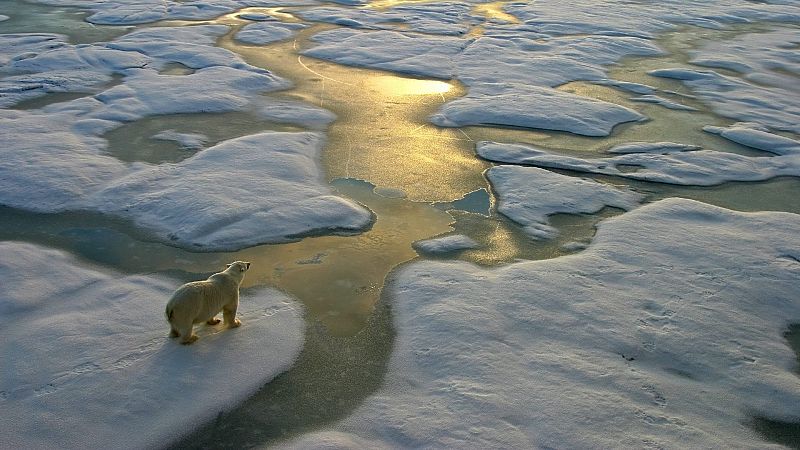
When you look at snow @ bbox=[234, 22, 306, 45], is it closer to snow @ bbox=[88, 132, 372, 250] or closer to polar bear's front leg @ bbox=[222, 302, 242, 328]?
snow @ bbox=[88, 132, 372, 250]

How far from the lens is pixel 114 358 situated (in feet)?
13.1

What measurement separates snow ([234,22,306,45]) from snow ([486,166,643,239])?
724 centimetres

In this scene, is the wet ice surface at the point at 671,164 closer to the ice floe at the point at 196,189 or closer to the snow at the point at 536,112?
the snow at the point at 536,112

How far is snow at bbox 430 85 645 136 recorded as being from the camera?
877cm

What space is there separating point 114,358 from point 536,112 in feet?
22.2

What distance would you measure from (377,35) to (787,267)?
9662 mm

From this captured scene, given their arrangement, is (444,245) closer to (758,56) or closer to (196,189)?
(196,189)

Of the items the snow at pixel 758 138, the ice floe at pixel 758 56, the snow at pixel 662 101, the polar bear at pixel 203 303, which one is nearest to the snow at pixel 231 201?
the polar bear at pixel 203 303

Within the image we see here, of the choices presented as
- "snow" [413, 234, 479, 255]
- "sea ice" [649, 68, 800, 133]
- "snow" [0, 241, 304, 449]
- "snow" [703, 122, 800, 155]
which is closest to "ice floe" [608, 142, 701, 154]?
"snow" [703, 122, 800, 155]

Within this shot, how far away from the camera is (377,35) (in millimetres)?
13273

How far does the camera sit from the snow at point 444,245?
556 cm

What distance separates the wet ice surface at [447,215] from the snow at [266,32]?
27 centimetres

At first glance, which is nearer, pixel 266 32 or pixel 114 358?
pixel 114 358

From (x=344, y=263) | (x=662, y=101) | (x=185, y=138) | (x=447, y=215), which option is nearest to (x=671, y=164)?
(x=662, y=101)
